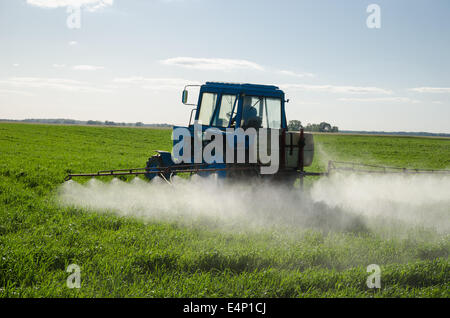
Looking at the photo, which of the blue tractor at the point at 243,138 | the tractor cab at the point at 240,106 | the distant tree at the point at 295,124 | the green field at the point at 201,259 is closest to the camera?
the green field at the point at 201,259

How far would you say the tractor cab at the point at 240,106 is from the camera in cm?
847

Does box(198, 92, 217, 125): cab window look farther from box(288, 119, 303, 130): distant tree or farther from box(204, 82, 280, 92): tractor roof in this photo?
box(288, 119, 303, 130): distant tree

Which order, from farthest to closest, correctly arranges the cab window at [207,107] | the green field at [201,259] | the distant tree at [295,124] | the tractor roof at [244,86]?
the distant tree at [295,124]
the cab window at [207,107]
the tractor roof at [244,86]
the green field at [201,259]

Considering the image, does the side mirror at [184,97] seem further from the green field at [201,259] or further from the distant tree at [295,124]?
the green field at [201,259]

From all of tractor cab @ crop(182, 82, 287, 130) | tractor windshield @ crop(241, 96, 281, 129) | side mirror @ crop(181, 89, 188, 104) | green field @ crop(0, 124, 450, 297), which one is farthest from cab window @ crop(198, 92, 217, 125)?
green field @ crop(0, 124, 450, 297)

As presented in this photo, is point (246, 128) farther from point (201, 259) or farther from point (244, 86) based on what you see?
point (201, 259)

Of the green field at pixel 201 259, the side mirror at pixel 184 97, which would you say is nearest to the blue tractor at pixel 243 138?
the side mirror at pixel 184 97

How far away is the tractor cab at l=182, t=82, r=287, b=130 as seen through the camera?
27.8ft

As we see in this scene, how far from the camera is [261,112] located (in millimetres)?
8930

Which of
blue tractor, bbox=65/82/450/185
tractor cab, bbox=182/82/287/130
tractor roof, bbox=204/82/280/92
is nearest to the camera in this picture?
blue tractor, bbox=65/82/450/185

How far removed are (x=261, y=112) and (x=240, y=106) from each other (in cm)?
76

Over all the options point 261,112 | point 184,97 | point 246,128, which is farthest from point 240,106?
point 184,97

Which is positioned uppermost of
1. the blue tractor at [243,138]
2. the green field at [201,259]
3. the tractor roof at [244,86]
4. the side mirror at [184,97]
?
the tractor roof at [244,86]
